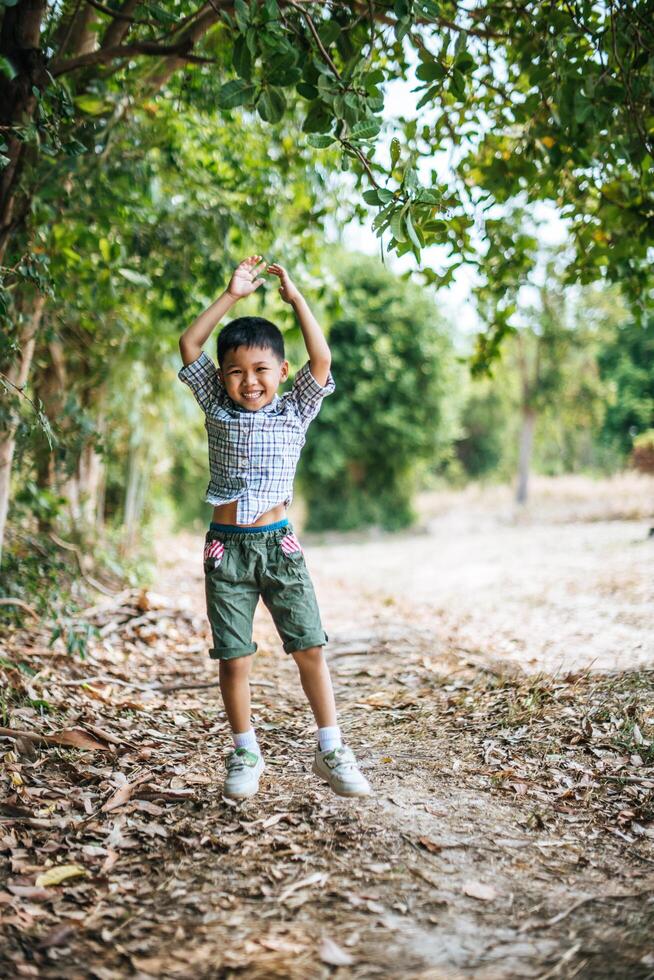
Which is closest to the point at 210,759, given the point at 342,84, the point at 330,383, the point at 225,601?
the point at 225,601

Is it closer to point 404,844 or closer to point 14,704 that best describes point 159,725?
point 14,704

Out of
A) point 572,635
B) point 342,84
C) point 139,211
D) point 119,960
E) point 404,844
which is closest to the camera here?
point 119,960

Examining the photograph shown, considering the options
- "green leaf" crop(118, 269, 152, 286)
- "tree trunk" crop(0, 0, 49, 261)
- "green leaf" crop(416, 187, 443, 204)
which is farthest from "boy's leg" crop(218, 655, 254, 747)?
"green leaf" crop(118, 269, 152, 286)

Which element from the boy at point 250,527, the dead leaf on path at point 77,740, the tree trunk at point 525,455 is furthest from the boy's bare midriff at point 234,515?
the tree trunk at point 525,455

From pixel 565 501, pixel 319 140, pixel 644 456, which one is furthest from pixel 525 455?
pixel 319 140

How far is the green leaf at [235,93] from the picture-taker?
278 cm

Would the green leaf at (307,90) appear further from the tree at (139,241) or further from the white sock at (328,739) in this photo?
the white sock at (328,739)

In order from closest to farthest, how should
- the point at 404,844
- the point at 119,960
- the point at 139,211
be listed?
1. the point at 119,960
2. the point at 404,844
3. the point at 139,211

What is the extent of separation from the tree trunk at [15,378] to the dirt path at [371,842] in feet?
3.32

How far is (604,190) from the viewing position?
13.7ft

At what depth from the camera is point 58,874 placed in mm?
2225

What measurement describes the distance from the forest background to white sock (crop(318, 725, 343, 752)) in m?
1.70

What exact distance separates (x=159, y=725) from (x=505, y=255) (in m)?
3.39

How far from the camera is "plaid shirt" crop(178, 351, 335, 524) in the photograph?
111 inches
